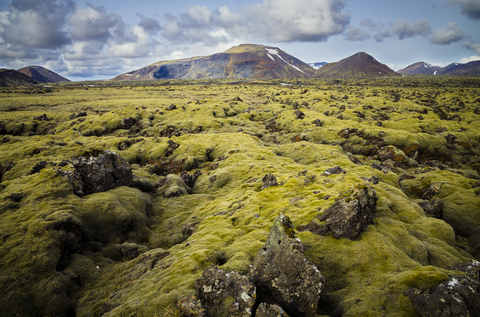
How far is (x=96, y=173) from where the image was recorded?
23.2m

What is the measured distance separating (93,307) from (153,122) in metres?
56.0

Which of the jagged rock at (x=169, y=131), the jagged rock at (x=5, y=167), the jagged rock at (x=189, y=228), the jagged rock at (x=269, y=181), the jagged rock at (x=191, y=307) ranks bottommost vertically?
the jagged rock at (x=189, y=228)

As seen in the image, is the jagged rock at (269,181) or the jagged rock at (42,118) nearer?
the jagged rock at (269,181)

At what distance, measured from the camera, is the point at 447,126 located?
53.3 m

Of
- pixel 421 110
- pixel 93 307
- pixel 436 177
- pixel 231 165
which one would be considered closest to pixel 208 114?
pixel 231 165

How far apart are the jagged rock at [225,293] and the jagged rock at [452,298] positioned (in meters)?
6.43

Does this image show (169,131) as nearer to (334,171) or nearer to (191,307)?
(334,171)

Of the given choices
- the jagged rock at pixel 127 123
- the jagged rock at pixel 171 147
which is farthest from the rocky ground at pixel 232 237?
the jagged rock at pixel 127 123

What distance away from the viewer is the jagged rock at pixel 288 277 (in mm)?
9758

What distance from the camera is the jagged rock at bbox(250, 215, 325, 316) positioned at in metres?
9.76

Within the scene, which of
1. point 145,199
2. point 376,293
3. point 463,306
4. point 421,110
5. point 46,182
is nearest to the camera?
point 463,306

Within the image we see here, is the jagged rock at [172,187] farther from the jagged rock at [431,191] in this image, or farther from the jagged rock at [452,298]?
the jagged rock at [431,191]

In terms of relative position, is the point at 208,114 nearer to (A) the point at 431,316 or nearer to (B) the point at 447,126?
(B) the point at 447,126

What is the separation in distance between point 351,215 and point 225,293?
27.4 ft
